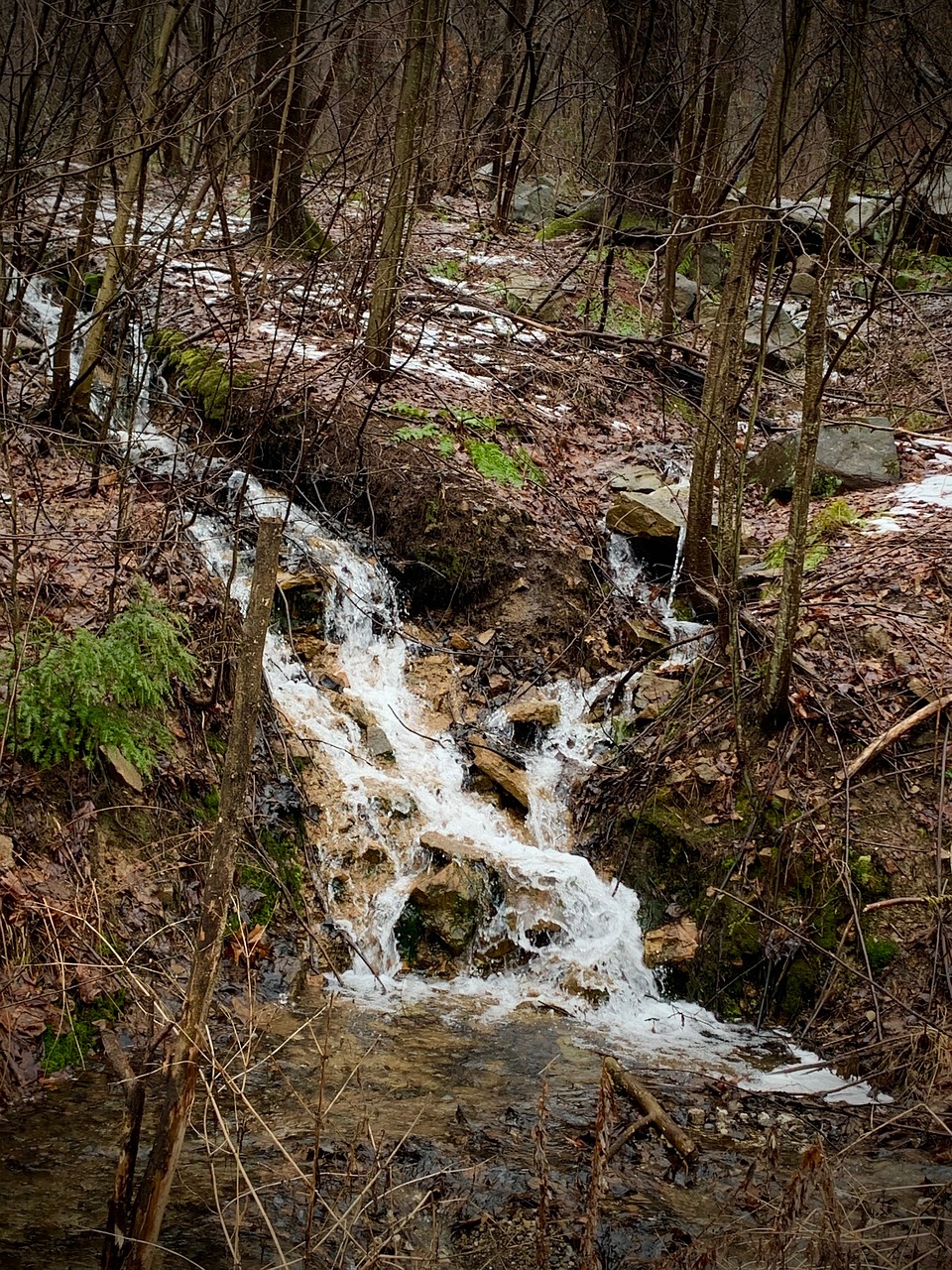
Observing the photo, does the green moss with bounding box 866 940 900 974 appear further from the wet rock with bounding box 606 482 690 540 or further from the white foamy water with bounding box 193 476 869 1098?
the wet rock with bounding box 606 482 690 540

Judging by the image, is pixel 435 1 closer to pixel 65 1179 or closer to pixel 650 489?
pixel 650 489

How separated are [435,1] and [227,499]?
484cm

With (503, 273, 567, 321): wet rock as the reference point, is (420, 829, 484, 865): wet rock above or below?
below

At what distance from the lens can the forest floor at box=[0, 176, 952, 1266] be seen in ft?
13.5

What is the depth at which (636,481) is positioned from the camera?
8.84 metres

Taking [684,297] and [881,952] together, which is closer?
[881,952]

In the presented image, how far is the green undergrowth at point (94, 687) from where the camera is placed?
4.46m

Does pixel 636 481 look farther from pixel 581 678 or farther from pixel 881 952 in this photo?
pixel 881 952

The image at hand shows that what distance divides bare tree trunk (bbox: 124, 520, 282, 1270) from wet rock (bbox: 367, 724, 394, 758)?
13.7 feet

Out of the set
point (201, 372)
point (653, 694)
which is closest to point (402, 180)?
point (201, 372)

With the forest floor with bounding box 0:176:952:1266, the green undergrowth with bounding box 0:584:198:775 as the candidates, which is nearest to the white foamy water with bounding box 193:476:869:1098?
the forest floor with bounding box 0:176:952:1266

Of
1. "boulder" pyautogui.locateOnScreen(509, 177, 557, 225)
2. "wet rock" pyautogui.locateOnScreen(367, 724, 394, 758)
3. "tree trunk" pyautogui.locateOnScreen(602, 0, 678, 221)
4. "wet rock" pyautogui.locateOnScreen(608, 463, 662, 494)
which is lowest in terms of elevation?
"wet rock" pyautogui.locateOnScreen(367, 724, 394, 758)

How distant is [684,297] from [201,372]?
725 centimetres

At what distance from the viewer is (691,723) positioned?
6516mm
